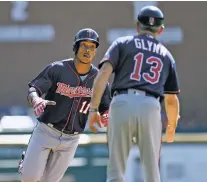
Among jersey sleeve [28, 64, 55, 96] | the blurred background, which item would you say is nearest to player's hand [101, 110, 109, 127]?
jersey sleeve [28, 64, 55, 96]

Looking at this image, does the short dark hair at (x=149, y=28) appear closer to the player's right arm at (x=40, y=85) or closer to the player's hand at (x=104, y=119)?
the player's hand at (x=104, y=119)

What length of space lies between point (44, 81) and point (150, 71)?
1.26m

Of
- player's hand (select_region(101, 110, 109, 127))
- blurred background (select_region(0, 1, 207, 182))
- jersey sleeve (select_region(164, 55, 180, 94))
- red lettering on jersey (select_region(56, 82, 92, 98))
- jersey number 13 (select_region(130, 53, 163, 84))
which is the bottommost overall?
blurred background (select_region(0, 1, 207, 182))

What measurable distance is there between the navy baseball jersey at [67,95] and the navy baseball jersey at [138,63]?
1.03 m

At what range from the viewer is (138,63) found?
4.05 meters

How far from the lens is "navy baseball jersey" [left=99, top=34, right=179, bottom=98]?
405 cm

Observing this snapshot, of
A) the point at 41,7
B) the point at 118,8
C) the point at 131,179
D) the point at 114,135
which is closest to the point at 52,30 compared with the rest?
the point at 41,7

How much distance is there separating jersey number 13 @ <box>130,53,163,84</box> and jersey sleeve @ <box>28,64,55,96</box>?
3.91 ft

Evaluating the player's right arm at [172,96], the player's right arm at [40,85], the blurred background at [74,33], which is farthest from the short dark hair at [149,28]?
the blurred background at [74,33]

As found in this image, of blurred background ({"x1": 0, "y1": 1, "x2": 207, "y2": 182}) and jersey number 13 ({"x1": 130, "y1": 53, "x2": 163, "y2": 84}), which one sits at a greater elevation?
jersey number 13 ({"x1": 130, "y1": 53, "x2": 163, "y2": 84})

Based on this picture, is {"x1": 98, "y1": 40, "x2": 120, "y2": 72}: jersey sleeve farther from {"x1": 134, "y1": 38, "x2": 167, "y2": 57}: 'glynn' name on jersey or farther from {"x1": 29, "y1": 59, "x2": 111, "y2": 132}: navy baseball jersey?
{"x1": 29, "y1": 59, "x2": 111, "y2": 132}: navy baseball jersey

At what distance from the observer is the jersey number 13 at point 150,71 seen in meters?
4.05

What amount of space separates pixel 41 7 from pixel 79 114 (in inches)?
581

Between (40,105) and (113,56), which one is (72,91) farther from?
(113,56)
